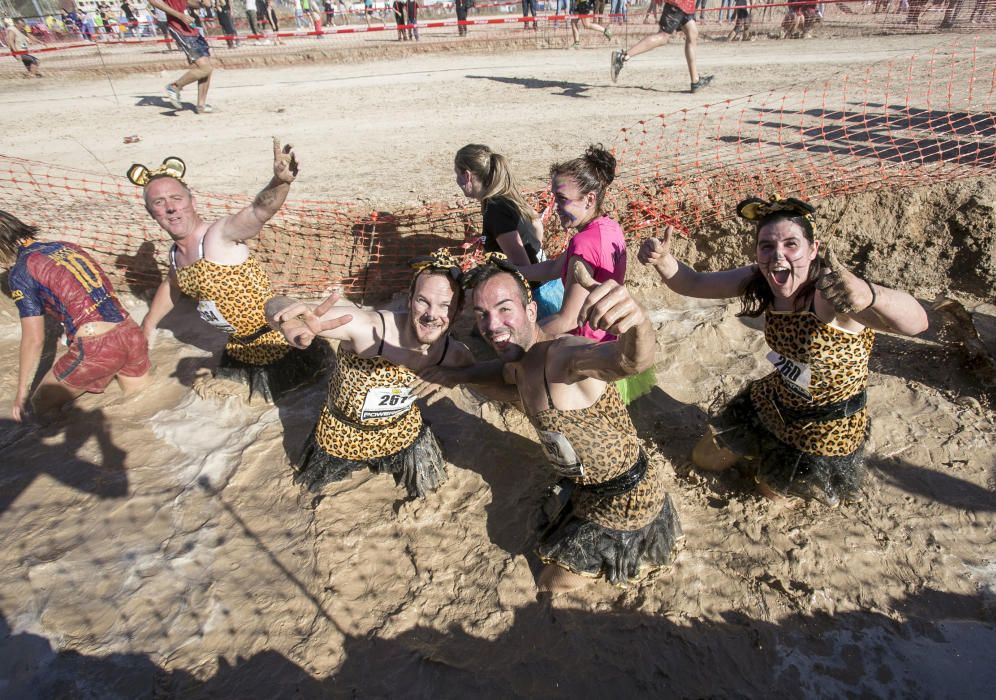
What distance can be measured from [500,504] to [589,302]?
1.88 metres

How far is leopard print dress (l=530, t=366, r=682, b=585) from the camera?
2133mm

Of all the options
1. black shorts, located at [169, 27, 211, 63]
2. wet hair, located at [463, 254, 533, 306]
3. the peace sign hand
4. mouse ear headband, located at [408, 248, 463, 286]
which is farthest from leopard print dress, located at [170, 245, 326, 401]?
black shorts, located at [169, 27, 211, 63]

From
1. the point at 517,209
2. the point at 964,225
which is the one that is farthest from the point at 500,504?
the point at 964,225

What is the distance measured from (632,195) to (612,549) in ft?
13.0

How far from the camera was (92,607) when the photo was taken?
8.93ft

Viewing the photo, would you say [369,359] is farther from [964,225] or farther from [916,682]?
[964,225]

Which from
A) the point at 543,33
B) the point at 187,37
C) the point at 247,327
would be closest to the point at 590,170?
the point at 247,327

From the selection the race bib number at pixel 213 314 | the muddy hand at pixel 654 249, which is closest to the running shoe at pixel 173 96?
the race bib number at pixel 213 314

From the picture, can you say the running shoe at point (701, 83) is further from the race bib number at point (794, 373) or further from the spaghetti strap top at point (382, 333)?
the spaghetti strap top at point (382, 333)

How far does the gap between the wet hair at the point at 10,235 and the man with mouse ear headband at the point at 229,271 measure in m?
0.88

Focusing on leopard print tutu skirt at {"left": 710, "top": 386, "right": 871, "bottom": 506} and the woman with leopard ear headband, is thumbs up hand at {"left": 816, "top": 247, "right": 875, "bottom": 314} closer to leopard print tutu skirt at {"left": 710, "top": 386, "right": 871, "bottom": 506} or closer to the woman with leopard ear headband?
the woman with leopard ear headband

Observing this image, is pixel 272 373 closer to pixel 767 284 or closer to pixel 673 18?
pixel 767 284

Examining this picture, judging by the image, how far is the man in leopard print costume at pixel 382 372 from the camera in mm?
Answer: 2258

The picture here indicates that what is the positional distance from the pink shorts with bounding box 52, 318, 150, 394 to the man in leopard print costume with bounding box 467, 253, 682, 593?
3065 millimetres
